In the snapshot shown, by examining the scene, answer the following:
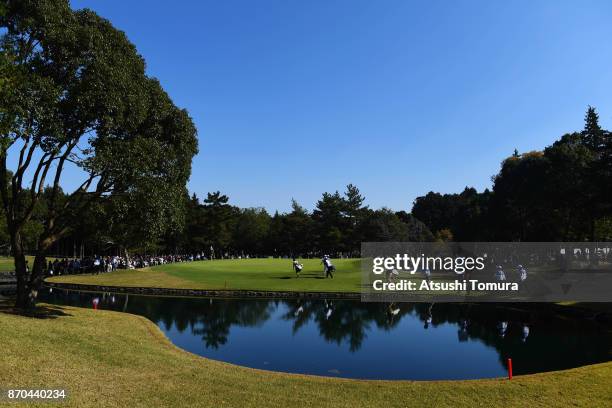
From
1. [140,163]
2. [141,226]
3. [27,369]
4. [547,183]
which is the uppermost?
[547,183]

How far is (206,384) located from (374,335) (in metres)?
13.4

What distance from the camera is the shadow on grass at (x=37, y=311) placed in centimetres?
1994

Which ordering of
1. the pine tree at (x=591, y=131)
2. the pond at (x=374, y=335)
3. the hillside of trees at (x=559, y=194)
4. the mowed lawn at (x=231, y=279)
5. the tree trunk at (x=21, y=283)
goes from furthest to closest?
1. the pine tree at (x=591, y=131)
2. the hillside of trees at (x=559, y=194)
3. the mowed lawn at (x=231, y=279)
4. the tree trunk at (x=21, y=283)
5. the pond at (x=374, y=335)

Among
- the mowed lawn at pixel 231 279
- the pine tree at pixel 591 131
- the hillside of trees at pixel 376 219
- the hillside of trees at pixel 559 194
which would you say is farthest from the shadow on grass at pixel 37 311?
the pine tree at pixel 591 131

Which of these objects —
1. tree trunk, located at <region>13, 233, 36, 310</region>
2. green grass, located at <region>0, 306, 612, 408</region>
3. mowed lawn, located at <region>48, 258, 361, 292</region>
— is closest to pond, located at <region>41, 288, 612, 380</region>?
green grass, located at <region>0, 306, 612, 408</region>

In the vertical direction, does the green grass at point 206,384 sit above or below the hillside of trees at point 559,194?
below

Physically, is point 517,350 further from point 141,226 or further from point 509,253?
point 509,253

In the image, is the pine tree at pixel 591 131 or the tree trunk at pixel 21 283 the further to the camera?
the pine tree at pixel 591 131

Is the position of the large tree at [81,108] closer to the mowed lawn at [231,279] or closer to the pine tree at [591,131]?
the mowed lawn at [231,279]

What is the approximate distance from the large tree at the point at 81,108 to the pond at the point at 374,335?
25.1 feet

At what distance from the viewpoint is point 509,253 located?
207ft

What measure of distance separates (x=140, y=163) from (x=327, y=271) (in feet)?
88.1

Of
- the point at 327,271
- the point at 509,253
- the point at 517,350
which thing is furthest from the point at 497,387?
the point at 509,253

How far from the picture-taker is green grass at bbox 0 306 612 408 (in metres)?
10.6
